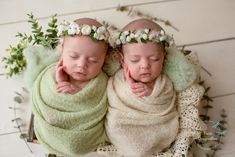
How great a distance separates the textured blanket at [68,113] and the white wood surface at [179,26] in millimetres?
254

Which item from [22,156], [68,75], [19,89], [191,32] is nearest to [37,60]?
[68,75]

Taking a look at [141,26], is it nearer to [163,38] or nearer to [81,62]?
[163,38]

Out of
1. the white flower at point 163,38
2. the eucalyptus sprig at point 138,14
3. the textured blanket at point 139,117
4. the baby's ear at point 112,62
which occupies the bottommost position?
the textured blanket at point 139,117

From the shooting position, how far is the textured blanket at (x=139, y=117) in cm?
107

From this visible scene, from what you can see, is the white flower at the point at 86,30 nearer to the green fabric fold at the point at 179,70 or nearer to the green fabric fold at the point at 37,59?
the green fabric fold at the point at 37,59

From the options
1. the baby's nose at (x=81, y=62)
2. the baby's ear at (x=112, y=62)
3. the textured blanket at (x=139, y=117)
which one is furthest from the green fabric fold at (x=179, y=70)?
the baby's nose at (x=81, y=62)

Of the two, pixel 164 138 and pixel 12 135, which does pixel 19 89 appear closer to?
pixel 12 135

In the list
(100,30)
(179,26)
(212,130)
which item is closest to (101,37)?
(100,30)

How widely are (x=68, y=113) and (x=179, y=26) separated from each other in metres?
0.59

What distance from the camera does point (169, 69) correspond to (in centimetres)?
112

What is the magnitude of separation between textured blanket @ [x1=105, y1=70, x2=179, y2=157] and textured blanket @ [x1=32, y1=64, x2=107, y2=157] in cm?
4

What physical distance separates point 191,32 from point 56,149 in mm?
662

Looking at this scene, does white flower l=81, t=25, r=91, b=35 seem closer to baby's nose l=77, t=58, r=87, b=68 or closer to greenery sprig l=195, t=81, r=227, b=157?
baby's nose l=77, t=58, r=87, b=68

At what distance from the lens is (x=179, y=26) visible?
4.63 feet
